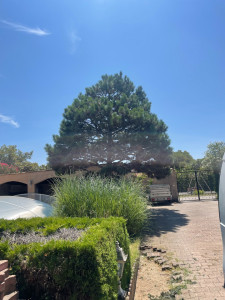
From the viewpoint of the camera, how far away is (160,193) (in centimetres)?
1566

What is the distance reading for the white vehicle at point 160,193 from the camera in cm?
1549

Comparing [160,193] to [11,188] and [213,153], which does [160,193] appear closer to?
[213,153]

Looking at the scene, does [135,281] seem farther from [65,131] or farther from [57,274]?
[65,131]

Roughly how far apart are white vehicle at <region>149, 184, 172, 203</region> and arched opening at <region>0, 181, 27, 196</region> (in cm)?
1353

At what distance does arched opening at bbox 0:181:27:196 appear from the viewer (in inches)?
784

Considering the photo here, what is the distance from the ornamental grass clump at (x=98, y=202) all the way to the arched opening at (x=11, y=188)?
1658cm

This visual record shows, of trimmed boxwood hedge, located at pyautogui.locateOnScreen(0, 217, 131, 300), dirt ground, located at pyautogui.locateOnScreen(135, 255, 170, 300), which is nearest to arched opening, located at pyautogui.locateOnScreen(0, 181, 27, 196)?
dirt ground, located at pyautogui.locateOnScreen(135, 255, 170, 300)

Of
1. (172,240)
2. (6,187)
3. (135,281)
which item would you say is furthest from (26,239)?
(6,187)

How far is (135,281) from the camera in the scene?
11.8ft

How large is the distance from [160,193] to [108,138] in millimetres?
8032

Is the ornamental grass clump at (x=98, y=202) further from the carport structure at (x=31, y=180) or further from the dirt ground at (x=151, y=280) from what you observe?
the carport structure at (x=31, y=180)

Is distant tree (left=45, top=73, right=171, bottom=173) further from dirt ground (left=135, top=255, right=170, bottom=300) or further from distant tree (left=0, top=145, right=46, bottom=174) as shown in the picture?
distant tree (left=0, top=145, right=46, bottom=174)

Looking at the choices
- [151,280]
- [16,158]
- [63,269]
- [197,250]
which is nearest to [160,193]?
[197,250]

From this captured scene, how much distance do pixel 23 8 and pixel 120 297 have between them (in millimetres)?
7540
